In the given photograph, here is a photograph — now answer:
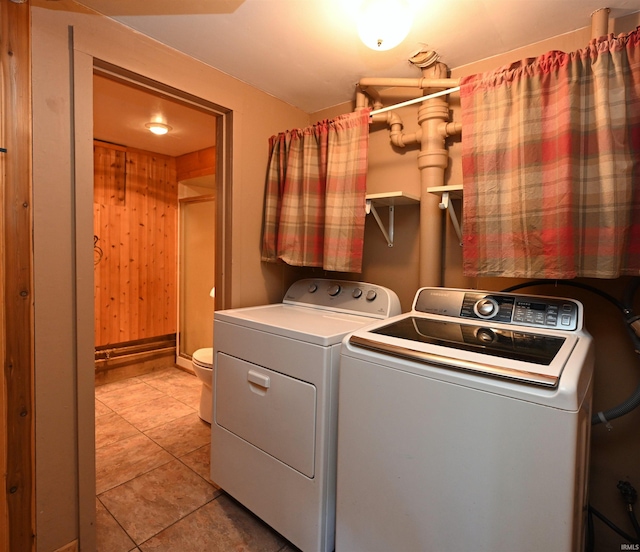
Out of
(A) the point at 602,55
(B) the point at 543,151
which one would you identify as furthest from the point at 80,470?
(A) the point at 602,55

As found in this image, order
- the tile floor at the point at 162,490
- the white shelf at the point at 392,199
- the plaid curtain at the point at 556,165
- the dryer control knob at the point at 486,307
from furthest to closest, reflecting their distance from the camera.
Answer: the white shelf at the point at 392,199
the tile floor at the point at 162,490
the dryer control knob at the point at 486,307
the plaid curtain at the point at 556,165

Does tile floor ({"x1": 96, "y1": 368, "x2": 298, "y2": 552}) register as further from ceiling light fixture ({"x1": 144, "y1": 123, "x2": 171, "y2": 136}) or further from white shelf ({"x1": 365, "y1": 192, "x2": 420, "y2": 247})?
ceiling light fixture ({"x1": 144, "y1": 123, "x2": 171, "y2": 136})

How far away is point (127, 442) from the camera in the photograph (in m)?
2.33

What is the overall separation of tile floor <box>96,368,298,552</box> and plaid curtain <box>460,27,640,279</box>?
5.29 ft

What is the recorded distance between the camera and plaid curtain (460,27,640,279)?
1.18 metres

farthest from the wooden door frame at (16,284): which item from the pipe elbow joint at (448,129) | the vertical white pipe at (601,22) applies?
the vertical white pipe at (601,22)

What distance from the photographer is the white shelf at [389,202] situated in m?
1.73

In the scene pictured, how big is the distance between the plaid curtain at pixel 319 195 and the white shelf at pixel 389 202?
0.07 meters

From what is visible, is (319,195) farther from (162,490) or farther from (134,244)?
(134,244)

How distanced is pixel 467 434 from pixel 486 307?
663mm

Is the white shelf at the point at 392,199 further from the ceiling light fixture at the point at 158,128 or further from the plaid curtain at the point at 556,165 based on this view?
the ceiling light fixture at the point at 158,128

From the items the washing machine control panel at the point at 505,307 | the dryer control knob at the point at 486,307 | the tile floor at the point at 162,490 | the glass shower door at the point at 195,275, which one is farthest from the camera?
the glass shower door at the point at 195,275

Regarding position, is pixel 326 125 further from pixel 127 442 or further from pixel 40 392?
pixel 127 442

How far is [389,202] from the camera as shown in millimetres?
1921
